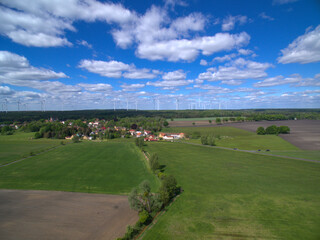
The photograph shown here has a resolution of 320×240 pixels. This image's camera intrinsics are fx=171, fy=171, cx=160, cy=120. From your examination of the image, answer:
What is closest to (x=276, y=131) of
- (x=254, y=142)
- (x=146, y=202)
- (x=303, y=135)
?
(x=303, y=135)

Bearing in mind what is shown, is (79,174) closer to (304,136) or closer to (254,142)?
(254,142)

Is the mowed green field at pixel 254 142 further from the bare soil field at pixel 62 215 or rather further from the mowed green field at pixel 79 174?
the bare soil field at pixel 62 215

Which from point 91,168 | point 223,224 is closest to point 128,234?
point 223,224

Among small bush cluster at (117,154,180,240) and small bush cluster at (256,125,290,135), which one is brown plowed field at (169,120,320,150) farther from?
small bush cluster at (117,154,180,240)

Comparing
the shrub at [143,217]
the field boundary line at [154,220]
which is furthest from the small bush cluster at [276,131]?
the shrub at [143,217]

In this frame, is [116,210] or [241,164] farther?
[241,164]

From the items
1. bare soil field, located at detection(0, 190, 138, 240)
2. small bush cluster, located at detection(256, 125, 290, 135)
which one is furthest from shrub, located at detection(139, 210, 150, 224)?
small bush cluster, located at detection(256, 125, 290, 135)

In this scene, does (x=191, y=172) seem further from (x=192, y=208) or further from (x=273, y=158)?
(x=273, y=158)
